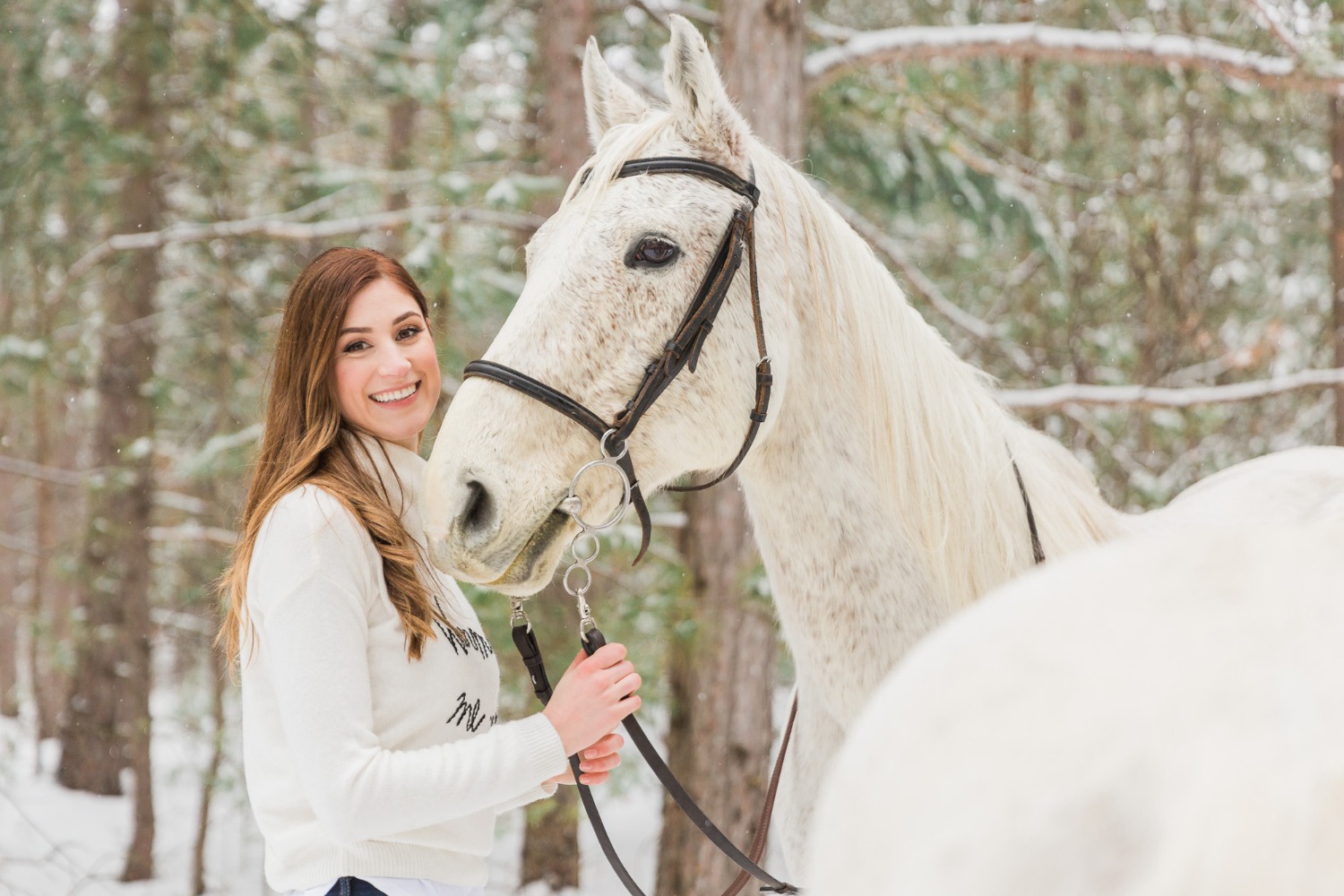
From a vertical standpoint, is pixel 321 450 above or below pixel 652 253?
below

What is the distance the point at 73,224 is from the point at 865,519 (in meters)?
8.11

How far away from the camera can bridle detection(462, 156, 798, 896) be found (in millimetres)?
1594

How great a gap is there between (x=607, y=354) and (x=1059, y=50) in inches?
140

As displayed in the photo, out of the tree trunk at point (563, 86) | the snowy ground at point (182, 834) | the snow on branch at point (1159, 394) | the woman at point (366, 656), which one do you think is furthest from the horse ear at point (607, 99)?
the snowy ground at point (182, 834)

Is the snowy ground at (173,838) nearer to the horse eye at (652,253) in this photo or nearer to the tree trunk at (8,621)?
the tree trunk at (8,621)

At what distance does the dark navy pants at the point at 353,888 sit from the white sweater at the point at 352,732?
0.02 meters

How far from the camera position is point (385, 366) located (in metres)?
1.67

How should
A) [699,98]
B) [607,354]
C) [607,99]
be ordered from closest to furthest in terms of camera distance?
[607,354] < [699,98] < [607,99]

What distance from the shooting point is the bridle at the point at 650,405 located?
5.23 feet

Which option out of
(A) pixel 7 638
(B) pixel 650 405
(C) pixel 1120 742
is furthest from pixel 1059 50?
(A) pixel 7 638

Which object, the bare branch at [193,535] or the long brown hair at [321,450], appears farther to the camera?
the bare branch at [193,535]

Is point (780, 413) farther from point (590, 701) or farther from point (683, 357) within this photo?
point (590, 701)

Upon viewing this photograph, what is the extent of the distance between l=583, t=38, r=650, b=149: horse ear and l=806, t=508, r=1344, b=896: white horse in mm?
1544

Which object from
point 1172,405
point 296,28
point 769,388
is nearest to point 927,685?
point 769,388
